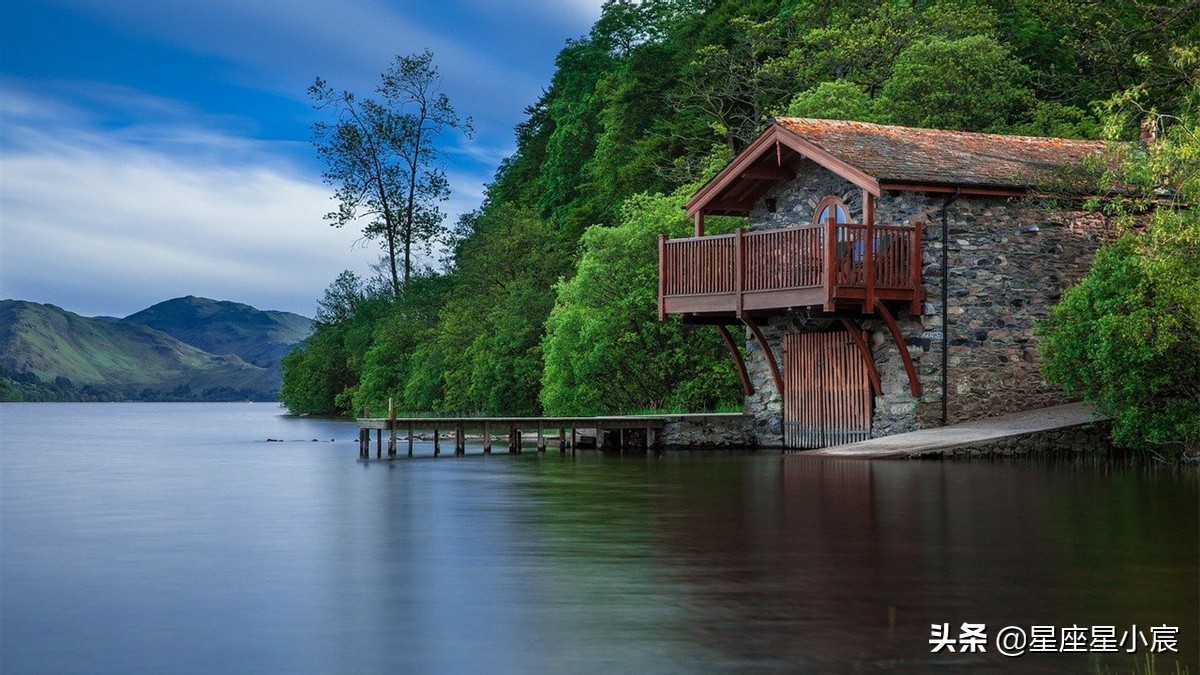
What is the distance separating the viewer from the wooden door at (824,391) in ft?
91.8

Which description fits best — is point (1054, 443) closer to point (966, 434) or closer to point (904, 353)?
point (966, 434)

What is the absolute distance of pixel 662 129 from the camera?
177ft

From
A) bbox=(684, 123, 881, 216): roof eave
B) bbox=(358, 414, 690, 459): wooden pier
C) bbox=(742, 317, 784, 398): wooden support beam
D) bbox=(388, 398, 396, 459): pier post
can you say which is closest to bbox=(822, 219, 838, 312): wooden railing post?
bbox=(684, 123, 881, 216): roof eave

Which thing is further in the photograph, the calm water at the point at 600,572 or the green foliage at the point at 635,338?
the green foliage at the point at 635,338

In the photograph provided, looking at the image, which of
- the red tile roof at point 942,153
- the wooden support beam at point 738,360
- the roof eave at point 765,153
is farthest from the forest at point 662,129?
the roof eave at point 765,153

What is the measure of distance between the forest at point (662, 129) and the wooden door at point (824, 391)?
459 cm

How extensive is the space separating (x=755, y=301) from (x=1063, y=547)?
14.7 metres

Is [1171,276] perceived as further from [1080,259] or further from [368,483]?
[368,483]

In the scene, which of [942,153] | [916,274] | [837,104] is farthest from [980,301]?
[837,104]

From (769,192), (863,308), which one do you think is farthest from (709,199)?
(863,308)

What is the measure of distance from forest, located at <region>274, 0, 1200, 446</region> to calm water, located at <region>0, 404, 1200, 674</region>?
747cm

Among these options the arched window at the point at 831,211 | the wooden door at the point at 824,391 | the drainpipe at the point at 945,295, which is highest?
the arched window at the point at 831,211

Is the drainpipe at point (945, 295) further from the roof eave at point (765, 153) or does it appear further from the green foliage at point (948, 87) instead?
the green foliage at point (948, 87)

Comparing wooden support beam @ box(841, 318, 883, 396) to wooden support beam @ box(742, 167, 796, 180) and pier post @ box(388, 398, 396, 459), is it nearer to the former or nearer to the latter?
wooden support beam @ box(742, 167, 796, 180)
